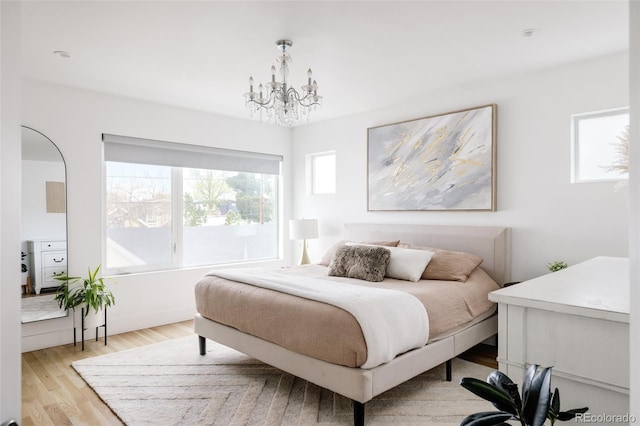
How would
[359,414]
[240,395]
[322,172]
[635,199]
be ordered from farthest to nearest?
[322,172] → [240,395] → [359,414] → [635,199]

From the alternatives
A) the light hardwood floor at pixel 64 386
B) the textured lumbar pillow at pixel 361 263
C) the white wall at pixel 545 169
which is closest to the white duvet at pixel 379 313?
the textured lumbar pillow at pixel 361 263

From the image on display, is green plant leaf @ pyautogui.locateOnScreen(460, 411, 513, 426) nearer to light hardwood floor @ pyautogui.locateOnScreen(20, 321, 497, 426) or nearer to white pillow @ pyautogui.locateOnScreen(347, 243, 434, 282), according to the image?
light hardwood floor @ pyautogui.locateOnScreen(20, 321, 497, 426)

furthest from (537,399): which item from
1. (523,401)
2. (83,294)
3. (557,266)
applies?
(83,294)

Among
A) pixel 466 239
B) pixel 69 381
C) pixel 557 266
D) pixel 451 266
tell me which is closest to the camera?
pixel 69 381

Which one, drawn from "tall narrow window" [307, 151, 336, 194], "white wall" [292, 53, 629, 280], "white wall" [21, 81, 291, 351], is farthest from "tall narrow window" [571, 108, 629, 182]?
"white wall" [21, 81, 291, 351]

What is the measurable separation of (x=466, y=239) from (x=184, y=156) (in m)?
3.29

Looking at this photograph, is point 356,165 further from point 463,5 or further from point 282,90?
point 463,5

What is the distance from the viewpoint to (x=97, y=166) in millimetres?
4113

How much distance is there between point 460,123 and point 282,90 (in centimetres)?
203

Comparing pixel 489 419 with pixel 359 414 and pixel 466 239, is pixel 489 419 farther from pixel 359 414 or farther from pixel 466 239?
pixel 466 239

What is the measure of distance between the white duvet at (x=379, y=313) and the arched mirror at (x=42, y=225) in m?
2.26

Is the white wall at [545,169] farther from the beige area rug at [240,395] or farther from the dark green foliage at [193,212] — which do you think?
the dark green foliage at [193,212]

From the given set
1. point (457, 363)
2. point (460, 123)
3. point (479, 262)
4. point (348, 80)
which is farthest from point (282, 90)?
point (457, 363)

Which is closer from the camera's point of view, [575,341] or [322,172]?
[575,341]
